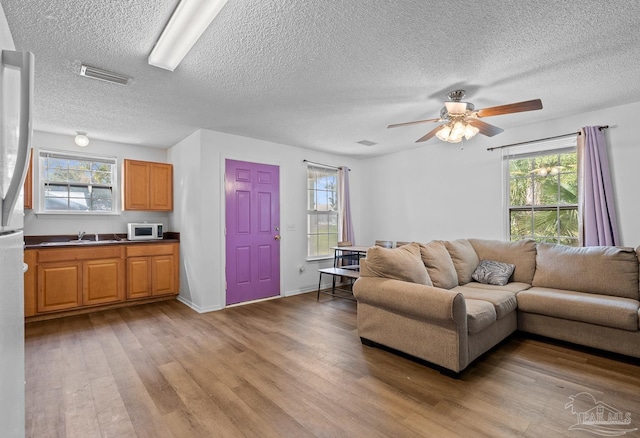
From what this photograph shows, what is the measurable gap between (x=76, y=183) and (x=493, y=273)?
5.82 meters

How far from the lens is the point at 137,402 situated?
2023 mm

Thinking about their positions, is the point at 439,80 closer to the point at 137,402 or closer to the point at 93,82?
the point at 93,82

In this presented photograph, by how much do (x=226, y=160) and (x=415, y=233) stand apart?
11.0 feet

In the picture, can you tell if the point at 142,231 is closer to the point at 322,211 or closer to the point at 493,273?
the point at 322,211

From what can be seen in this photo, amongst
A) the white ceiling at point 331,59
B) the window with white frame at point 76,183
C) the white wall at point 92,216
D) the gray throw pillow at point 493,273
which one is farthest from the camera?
the window with white frame at point 76,183

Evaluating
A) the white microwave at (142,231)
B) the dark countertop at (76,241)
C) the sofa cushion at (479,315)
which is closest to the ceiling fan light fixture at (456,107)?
the sofa cushion at (479,315)

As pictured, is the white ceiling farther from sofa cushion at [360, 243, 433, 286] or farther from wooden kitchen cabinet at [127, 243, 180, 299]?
wooden kitchen cabinet at [127, 243, 180, 299]

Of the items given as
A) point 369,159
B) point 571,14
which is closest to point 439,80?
point 571,14

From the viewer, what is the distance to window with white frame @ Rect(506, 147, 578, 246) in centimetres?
378

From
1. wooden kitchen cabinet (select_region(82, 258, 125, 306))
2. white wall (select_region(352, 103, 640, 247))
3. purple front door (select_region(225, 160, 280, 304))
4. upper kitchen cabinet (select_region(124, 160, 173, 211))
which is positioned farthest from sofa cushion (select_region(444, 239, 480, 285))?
wooden kitchen cabinet (select_region(82, 258, 125, 306))

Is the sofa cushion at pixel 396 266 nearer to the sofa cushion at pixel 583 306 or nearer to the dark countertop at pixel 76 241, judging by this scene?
the sofa cushion at pixel 583 306

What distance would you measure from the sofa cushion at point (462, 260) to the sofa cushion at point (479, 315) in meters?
0.85

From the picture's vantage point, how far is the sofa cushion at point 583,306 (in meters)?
2.52

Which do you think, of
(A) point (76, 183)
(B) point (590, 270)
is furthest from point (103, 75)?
(B) point (590, 270)
